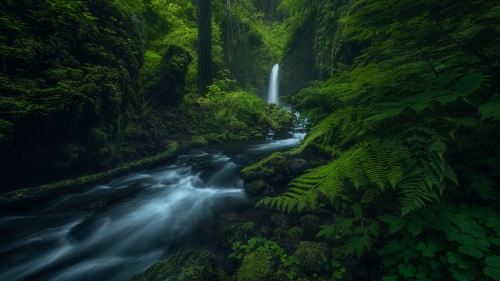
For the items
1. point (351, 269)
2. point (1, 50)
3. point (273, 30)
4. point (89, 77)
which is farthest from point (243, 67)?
point (351, 269)

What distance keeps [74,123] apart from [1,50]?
5.17 ft

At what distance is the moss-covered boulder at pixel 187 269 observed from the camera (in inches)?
88.4

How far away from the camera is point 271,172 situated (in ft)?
16.8

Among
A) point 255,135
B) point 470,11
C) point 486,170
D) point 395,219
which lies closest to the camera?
point 470,11

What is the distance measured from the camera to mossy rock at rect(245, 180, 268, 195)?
4902mm

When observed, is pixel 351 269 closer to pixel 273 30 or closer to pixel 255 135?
pixel 255 135

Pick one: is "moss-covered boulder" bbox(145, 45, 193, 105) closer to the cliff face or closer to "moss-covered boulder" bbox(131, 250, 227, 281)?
the cliff face

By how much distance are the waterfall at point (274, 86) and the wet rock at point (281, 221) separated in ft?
56.5

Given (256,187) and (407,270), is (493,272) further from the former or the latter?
(256,187)

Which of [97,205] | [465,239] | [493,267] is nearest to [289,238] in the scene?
[465,239]

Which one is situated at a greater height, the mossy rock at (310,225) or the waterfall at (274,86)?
the waterfall at (274,86)

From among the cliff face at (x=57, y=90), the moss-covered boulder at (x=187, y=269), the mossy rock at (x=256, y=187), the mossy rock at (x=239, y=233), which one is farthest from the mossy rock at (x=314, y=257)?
the cliff face at (x=57, y=90)

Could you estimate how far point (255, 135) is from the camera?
9.98 m

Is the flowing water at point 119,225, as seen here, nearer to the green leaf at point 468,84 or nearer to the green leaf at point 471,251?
the green leaf at point 471,251
